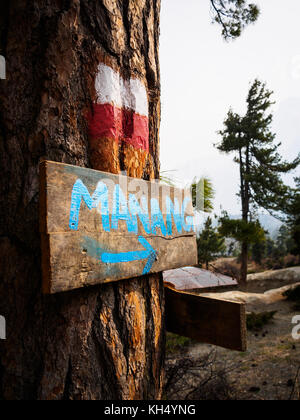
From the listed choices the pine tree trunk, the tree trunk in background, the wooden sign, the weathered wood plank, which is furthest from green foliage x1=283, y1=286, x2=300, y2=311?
the tree trunk in background

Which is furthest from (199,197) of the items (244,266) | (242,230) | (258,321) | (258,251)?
(258,251)

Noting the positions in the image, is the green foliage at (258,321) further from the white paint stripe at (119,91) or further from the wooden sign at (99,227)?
the white paint stripe at (119,91)

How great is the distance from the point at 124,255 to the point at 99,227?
0.47ft

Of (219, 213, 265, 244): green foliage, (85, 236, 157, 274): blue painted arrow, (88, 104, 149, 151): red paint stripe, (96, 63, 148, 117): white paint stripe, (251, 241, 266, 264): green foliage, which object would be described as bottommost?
(251, 241, 266, 264): green foliage

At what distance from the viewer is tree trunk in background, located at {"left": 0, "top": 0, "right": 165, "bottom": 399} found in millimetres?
796

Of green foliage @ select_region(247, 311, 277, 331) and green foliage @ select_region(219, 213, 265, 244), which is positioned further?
green foliage @ select_region(219, 213, 265, 244)

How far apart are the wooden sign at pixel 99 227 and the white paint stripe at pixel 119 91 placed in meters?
0.31

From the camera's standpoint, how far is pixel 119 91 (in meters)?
0.99

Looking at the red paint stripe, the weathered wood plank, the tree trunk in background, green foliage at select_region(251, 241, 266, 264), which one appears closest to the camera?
the tree trunk in background

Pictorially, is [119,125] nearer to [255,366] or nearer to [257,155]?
[255,366]

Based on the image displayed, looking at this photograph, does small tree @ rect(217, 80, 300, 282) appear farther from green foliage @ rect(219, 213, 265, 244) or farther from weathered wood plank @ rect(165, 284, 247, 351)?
weathered wood plank @ rect(165, 284, 247, 351)

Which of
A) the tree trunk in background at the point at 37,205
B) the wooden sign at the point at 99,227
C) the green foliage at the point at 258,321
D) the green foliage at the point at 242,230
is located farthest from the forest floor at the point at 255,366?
the green foliage at the point at 242,230

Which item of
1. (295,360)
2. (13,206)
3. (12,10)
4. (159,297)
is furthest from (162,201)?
(295,360)

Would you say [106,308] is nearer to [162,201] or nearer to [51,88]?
[162,201]
